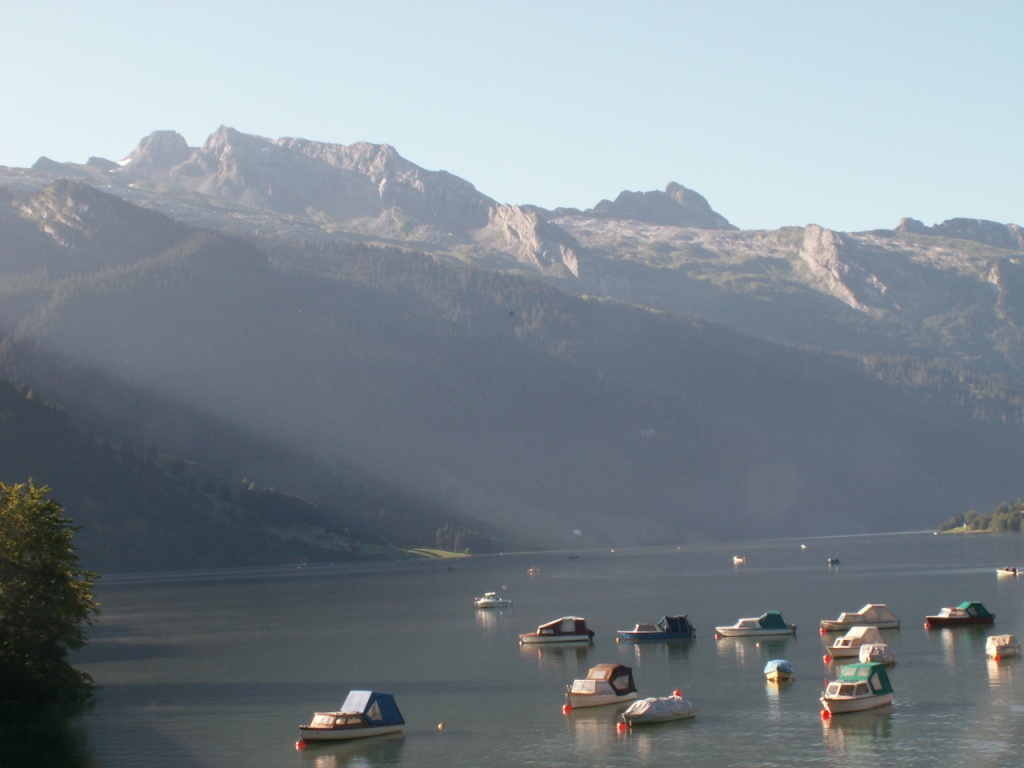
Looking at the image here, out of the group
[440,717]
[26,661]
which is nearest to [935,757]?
[440,717]

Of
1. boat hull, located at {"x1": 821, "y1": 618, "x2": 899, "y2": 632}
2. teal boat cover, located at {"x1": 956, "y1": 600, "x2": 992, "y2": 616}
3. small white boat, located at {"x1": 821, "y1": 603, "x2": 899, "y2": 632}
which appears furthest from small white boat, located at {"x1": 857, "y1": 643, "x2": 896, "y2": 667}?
teal boat cover, located at {"x1": 956, "y1": 600, "x2": 992, "y2": 616}

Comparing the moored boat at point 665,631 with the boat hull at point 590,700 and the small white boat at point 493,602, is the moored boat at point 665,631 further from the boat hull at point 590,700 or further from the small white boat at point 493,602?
the small white boat at point 493,602

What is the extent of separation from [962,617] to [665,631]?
30123 millimetres

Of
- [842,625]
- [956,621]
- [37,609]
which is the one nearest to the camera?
[37,609]

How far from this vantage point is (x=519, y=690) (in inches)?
3991

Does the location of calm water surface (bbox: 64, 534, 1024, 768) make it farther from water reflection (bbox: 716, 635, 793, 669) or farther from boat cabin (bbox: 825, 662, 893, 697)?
boat cabin (bbox: 825, 662, 893, 697)

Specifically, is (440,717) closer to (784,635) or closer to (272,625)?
(784,635)

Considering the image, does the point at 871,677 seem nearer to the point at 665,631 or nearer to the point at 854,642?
the point at 854,642

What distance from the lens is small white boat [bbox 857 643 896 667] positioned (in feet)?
336

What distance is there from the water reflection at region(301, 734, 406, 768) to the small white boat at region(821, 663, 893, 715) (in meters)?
27.4

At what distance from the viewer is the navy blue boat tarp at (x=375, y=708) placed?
8231cm

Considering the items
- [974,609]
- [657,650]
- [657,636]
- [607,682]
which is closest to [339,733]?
[607,682]

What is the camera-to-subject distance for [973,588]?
178m

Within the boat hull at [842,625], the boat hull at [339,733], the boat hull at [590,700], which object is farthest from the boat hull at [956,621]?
the boat hull at [339,733]
